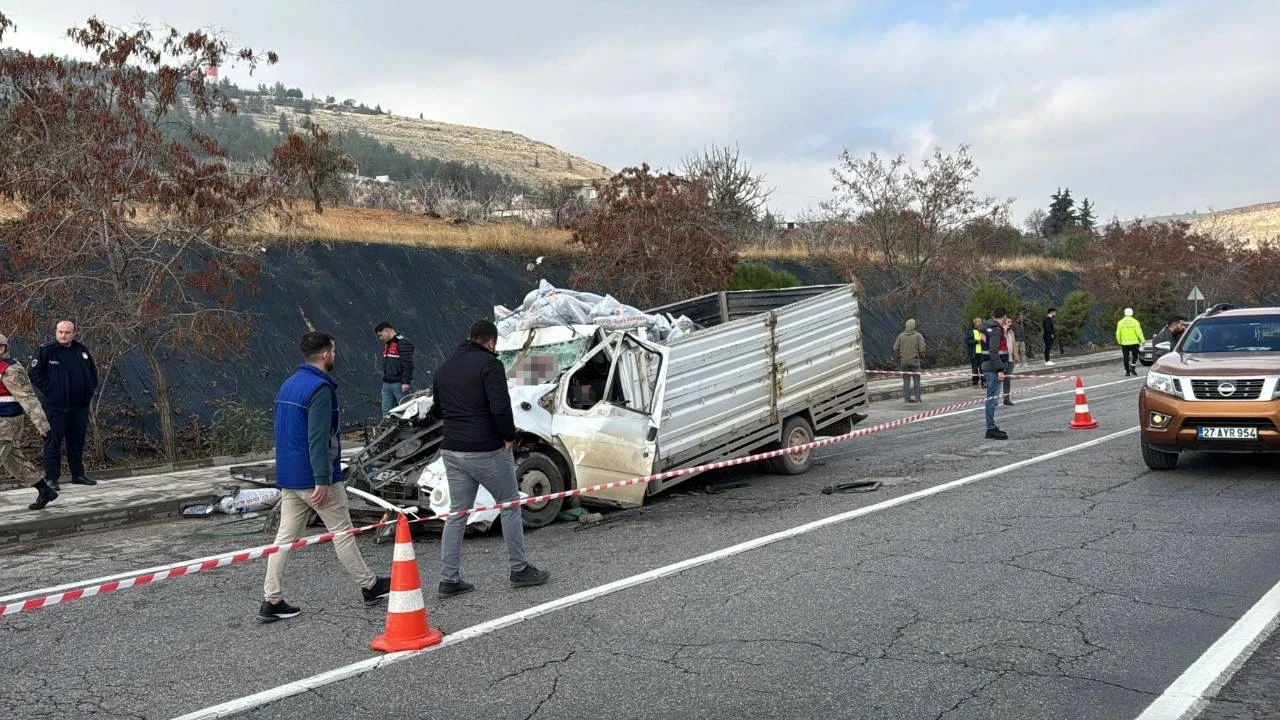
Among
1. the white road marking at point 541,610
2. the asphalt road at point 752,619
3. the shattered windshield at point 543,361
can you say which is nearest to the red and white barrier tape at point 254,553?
the asphalt road at point 752,619

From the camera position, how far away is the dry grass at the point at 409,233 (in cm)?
2503

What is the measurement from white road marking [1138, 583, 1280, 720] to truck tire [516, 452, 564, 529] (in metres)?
5.53

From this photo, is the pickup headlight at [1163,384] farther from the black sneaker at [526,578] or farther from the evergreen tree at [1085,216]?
the evergreen tree at [1085,216]

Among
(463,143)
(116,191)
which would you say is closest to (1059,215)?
(463,143)

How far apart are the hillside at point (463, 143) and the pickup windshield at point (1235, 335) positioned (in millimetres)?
71352

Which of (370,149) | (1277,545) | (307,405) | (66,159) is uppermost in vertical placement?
(370,149)

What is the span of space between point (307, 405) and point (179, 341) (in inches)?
354

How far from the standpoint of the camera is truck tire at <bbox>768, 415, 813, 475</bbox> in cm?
1212

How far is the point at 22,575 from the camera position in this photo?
8.48 m

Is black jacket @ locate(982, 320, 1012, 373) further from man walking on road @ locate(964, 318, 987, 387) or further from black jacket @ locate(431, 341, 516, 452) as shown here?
black jacket @ locate(431, 341, 516, 452)

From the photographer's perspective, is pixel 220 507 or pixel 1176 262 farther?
pixel 1176 262

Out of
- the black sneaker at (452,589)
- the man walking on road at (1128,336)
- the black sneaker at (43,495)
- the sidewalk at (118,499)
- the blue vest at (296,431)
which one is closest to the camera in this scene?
the blue vest at (296,431)

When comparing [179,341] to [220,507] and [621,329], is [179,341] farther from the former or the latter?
[621,329]

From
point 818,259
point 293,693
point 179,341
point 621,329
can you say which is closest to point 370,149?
point 818,259
